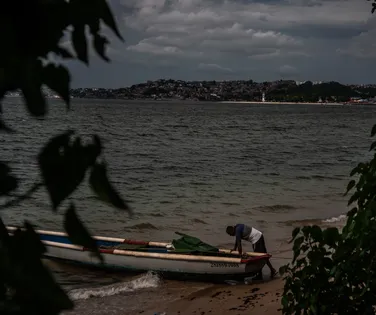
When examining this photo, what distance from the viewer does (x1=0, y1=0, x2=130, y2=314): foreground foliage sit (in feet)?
2.65

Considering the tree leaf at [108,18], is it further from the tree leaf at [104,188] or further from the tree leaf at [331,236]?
the tree leaf at [331,236]

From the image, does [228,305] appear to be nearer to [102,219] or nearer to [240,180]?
[102,219]

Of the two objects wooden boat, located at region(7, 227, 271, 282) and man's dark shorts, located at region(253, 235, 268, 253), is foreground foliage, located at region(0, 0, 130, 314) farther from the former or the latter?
man's dark shorts, located at region(253, 235, 268, 253)

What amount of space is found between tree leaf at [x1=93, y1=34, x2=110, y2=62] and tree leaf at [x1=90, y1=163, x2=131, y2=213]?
21cm

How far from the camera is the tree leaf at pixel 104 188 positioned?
3.01ft

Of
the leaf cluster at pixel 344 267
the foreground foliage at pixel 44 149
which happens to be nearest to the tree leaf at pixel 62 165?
the foreground foliage at pixel 44 149

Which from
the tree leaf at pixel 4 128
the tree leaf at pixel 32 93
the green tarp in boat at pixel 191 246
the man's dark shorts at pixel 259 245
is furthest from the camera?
the man's dark shorts at pixel 259 245

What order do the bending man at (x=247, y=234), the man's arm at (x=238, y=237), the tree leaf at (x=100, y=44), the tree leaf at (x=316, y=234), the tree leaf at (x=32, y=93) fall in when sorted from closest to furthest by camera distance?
the tree leaf at (x=32, y=93) → the tree leaf at (x=100, y=44) → the tree leaf at (x=316, y=234) → the man's arm at (x=238, y=237) → the bending man at (x=247, y=234)

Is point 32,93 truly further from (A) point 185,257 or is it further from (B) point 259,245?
(B) point 259,245

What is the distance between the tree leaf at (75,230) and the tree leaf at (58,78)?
197mm

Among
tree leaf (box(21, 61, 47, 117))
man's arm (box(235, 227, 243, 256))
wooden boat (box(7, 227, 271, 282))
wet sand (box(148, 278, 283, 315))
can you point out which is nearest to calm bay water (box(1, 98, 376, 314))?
wooden boat (box(7, 227, 271, 282))

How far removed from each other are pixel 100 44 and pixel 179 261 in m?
13.0

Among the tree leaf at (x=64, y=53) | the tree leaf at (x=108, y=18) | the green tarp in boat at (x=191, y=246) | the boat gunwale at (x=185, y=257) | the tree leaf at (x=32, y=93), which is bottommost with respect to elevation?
the boat gunwale at (x=185, y=257)

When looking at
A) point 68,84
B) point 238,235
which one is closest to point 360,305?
point 68,84
